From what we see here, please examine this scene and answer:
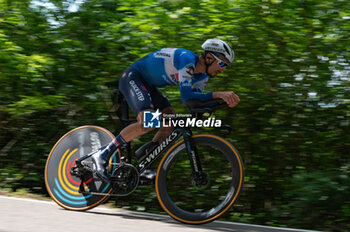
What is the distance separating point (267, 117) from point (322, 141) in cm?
74

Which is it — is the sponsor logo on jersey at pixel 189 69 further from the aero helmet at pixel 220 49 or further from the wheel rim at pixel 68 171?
the wheel rim at pixel 68 171

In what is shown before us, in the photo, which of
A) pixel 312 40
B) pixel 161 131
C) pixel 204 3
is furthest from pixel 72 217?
pixel 312 40

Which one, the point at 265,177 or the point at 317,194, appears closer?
the point at 317,194

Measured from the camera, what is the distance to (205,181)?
4668 millimetres

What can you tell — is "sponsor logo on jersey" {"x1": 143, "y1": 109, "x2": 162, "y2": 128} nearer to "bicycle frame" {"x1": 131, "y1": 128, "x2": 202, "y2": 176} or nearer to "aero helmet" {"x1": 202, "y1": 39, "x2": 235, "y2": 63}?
"bicycle frame" {"x1": 131, "y1": 128, "x2": 202, "y2": 176}

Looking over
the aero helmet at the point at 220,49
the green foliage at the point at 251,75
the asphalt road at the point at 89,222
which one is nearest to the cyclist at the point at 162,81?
the aero helmet at the point at 220,49

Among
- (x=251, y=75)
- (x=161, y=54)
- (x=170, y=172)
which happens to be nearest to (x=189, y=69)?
(x=161, y=54)

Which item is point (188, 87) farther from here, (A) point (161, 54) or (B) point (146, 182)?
(B) point (146, 182)

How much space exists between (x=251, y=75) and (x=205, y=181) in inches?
76.5

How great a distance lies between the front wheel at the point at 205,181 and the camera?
4.41 m

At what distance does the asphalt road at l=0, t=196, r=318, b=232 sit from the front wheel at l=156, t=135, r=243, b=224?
15 cm

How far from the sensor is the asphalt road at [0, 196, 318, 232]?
424 cm

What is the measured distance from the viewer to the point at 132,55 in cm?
670

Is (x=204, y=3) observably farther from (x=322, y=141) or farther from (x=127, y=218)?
(x=127, y=218)
